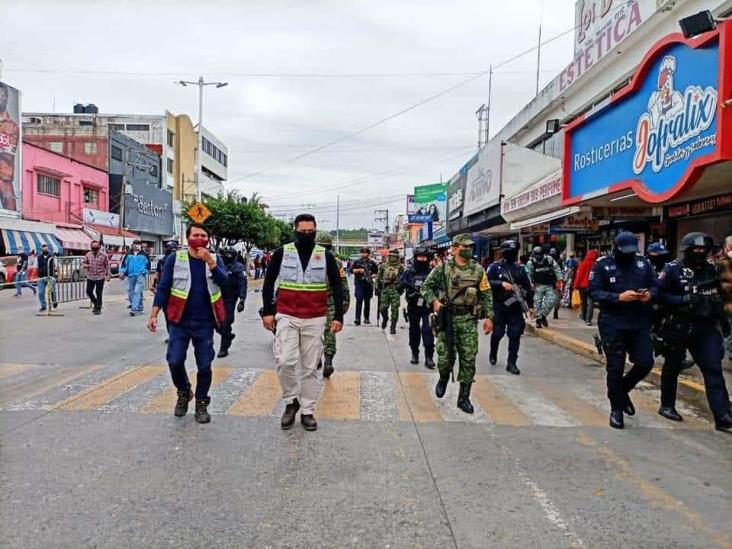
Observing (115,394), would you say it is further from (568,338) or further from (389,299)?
(568,338)

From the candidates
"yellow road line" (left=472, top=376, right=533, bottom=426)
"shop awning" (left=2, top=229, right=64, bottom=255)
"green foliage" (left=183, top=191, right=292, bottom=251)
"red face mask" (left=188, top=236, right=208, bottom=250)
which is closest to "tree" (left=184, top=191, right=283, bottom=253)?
"green foliage" (left=183, top=191, right=292, bottom=251)

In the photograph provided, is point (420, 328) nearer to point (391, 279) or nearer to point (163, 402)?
point (391, 279)

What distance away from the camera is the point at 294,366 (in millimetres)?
5613

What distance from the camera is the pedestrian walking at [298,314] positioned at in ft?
18.2

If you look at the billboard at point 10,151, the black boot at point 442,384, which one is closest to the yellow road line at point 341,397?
the black boot at point 442,384

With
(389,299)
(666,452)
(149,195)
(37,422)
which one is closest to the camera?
(666,452)

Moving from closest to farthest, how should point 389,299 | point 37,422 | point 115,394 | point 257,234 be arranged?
1. point 37,422
2. point 115,394
3. point 389,299
4. point 257,234

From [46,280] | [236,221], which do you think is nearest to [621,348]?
[46,280]

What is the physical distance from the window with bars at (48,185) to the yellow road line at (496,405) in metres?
35.4

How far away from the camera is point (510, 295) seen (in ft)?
28.6

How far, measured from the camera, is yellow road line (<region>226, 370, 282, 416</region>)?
20.0ft

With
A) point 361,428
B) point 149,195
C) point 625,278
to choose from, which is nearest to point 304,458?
point 361,428

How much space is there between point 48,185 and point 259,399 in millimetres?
36350

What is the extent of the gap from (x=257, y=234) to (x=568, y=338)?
35.3m
